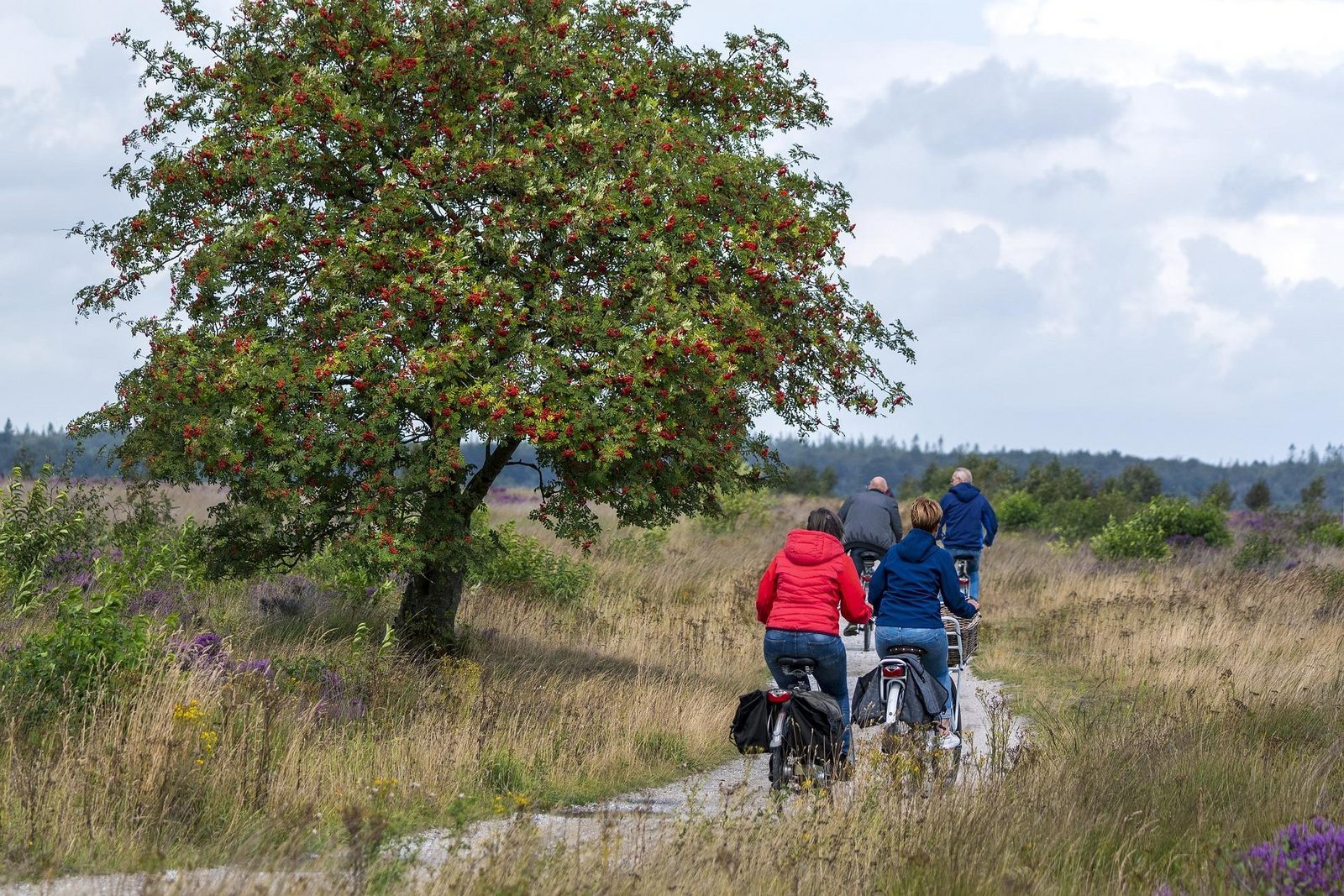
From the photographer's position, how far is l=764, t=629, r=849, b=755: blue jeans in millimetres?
8070

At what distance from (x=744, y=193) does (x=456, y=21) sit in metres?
2.83

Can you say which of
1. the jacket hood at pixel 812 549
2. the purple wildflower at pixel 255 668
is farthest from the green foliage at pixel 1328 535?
the purple wildflower at pixel 255 668

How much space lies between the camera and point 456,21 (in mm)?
11094

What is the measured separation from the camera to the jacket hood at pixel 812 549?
26.8ft

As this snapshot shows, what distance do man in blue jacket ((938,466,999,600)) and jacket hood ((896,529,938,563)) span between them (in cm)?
623

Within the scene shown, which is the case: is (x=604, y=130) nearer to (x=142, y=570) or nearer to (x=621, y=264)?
(x=621, y=264)

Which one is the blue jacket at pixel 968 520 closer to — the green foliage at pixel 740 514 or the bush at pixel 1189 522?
the bush at pixel 1189 522

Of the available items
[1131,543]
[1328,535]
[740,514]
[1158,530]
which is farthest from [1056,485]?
[1131,543]

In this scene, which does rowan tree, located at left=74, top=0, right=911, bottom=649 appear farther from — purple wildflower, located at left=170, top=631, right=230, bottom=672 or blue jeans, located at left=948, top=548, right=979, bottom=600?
blue jeans, located at left=948, top=548, right=979, bottom=600

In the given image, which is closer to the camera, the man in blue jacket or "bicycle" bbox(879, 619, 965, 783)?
"bicycle" bbox(879, 619, 965, 783)

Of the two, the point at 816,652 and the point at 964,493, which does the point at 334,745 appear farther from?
the point at 964,493

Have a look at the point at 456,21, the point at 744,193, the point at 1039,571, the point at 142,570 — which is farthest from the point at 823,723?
the point at 1039,571

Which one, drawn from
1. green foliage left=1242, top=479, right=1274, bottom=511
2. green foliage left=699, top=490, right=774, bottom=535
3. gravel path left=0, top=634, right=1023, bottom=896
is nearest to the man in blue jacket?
gravel path left=0, top=634, right=1023, bottom=896

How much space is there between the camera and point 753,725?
7977mm
